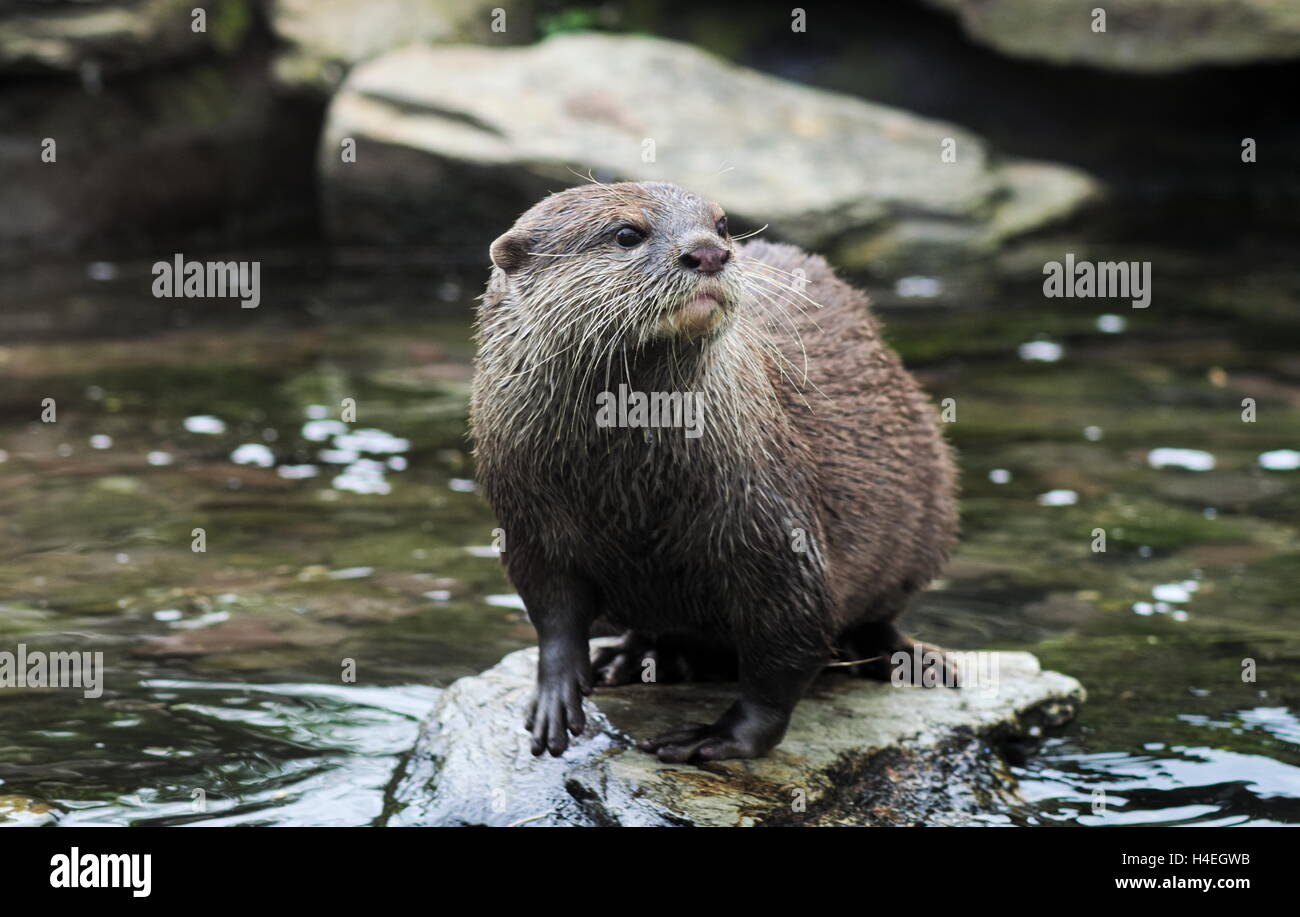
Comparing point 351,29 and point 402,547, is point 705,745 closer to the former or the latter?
point 402,547

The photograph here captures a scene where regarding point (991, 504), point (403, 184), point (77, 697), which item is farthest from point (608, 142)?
point (77, 697)

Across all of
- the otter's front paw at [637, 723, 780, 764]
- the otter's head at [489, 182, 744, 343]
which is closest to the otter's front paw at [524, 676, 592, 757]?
the otter's front paw at [637, 723, 780, 764]

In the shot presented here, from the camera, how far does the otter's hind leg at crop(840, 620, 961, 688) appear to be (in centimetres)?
425

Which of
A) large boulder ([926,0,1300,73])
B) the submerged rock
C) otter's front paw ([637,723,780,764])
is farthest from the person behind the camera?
large boulder ([926,0,1300,73])

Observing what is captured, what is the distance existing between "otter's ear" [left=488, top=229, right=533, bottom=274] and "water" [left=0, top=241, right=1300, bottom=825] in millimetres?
1319

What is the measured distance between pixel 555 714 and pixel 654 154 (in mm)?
6587

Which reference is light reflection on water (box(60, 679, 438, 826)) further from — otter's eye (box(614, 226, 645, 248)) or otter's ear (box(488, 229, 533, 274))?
otter's eye (box(614, 226, 645, 248))

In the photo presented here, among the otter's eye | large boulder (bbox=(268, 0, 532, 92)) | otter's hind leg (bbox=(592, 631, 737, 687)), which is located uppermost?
large boulder (bbox=(268, 0, 532, 92))

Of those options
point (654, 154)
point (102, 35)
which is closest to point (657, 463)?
point (654, 154)

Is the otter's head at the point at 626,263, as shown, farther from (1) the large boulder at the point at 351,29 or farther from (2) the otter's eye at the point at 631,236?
(1) the large boulder at the point at 351,29

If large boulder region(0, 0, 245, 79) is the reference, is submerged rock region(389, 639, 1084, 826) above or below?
below

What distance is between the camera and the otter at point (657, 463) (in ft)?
11.0

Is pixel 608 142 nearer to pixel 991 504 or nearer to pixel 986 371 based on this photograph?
pixel 986 371

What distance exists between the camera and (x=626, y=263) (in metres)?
3.31
